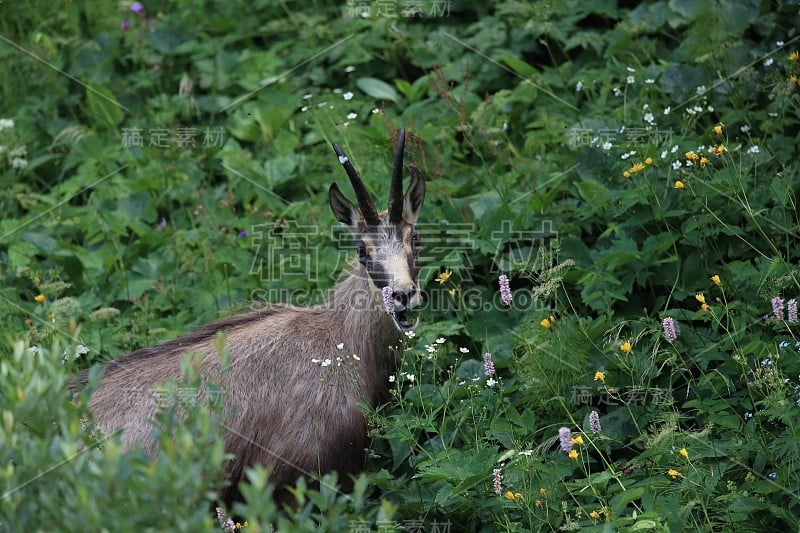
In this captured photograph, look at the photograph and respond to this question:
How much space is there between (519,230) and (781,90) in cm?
207

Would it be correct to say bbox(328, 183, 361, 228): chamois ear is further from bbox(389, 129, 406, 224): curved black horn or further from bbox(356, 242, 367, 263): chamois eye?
bbox(389, 129, 406, 224): curved black horn

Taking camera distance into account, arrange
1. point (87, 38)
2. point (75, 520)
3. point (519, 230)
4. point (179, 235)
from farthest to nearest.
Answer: point (87, 38) → point (179, 235) → point (519, 230) → point (75, 520)

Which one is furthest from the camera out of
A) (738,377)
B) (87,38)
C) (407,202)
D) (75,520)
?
(87,38)

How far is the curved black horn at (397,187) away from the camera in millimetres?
5980

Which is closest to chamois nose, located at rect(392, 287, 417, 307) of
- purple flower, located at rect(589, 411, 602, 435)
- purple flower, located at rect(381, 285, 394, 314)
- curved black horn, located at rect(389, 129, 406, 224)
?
purple flower, located at rect(381, 285, 394, 314)

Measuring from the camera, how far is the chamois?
580 centimetres

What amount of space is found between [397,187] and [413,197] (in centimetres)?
43

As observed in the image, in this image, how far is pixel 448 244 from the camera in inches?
289

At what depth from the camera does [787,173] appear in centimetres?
654

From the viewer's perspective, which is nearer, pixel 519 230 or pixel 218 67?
pixel 519 230

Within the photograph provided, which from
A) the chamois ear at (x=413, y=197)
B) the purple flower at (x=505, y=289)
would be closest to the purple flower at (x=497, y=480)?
the purple flower at (x=505, y=289)

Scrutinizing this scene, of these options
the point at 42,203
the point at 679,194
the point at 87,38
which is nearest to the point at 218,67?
the point at 87,38

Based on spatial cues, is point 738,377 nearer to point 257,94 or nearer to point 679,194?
point 679,194

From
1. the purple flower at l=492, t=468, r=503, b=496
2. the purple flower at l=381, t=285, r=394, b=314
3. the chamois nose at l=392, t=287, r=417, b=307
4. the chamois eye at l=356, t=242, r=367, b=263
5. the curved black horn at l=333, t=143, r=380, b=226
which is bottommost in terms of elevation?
the purple flower at l=492, t=468, r=503, b=496
